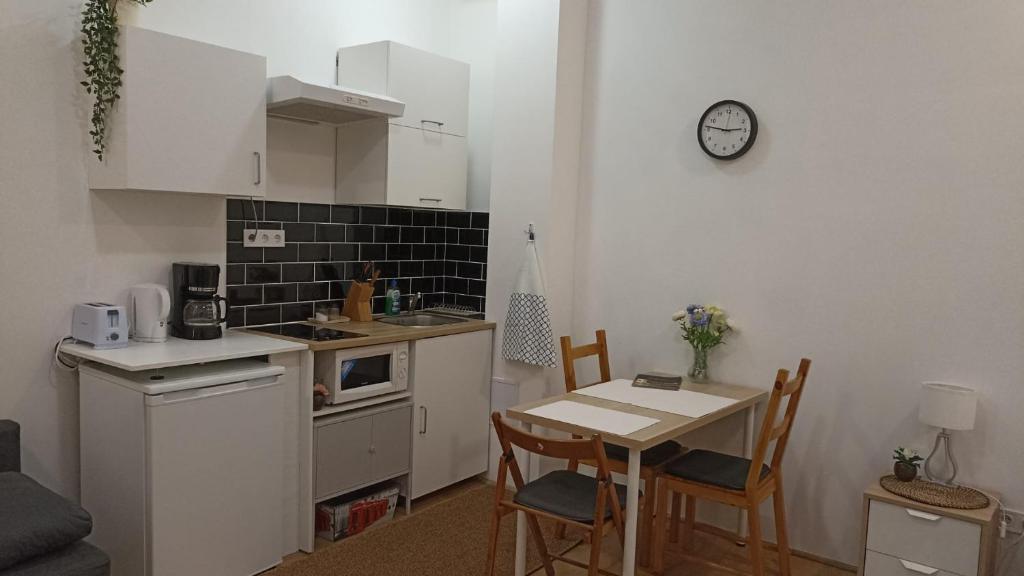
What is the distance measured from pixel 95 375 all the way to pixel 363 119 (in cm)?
175

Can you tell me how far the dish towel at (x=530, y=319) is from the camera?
3857mm

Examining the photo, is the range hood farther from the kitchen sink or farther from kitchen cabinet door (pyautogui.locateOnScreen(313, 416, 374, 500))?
kitchen cabinet door (pyautogui.locateOnScreen(313, 416, 374, 500))

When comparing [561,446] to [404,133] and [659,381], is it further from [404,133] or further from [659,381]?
[404,133]

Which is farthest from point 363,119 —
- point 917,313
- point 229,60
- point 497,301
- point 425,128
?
point 917,313

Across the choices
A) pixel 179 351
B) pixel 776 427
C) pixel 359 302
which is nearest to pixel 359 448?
pixel 359 302

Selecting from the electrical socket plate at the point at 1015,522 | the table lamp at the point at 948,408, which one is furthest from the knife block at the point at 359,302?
the electrical socket plate at the point at 1015,522

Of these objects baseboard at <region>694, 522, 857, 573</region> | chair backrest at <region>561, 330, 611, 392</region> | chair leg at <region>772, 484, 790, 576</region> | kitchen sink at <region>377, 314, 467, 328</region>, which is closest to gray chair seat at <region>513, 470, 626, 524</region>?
chair backrest at <region>561, 330, 611, 392</region>

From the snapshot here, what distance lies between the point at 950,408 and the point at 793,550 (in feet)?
3.35

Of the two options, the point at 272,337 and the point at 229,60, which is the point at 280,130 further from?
the point at 272,337

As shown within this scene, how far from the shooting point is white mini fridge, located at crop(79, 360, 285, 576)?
2658mm

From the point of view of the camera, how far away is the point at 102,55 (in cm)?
281

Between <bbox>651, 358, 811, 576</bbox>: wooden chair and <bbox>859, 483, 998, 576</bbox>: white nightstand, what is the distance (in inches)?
12.8

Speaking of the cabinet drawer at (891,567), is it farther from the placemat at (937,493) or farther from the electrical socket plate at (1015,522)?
the electrical socket plate at (1015,522)

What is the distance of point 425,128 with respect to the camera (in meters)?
4.02
